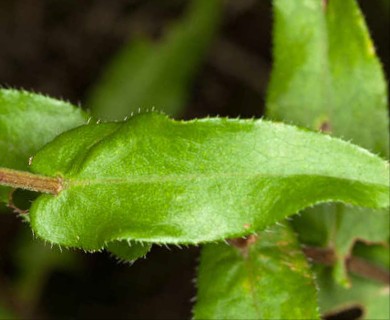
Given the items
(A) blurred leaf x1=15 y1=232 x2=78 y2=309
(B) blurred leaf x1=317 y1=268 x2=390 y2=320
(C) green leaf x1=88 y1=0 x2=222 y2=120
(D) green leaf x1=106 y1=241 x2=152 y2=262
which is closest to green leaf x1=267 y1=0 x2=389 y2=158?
(B) blurred leaf x1=317 y1=268 x2=390 y2=320

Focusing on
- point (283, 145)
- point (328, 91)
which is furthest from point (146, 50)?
point (283, 145)

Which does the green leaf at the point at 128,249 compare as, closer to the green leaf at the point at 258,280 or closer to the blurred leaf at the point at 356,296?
the green leaf at the point at 258,280

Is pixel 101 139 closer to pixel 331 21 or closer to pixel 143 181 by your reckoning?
pixel 143 181

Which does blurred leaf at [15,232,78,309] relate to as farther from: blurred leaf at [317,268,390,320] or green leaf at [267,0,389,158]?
green leaf at [267,0,389,158]

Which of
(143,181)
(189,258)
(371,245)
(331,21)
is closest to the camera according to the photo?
(143,181)

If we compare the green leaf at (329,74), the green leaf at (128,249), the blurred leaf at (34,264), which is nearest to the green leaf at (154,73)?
the blurred leaf at (34,264)

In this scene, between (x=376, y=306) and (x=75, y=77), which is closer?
(x=376, y=306)

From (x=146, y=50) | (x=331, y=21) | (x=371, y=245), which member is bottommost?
(x=371, y=245)
